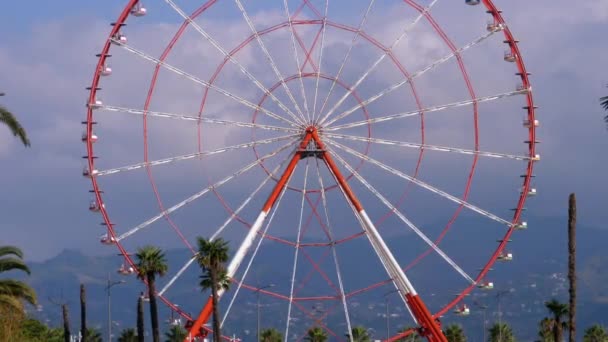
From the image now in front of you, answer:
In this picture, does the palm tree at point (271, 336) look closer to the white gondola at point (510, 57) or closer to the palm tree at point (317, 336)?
the palm tree at point (317, 336)

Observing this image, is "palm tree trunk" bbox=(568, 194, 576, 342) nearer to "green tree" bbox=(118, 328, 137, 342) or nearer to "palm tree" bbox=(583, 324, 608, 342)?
"green tree" bbox=(118, 328, 137, 342)

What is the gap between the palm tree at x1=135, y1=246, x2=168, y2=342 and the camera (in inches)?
3839

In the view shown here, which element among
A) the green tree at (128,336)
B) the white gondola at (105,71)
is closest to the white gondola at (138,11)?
the white gondola at (105,71)

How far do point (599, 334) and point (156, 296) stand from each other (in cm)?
7223

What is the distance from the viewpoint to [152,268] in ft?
324

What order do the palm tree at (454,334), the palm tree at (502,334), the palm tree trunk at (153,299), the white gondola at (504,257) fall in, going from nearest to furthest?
the palm tree trunk at (153,299) < the white gondola at (504,257) < the palm tree at (454,334) < the palm tree at (502,334)

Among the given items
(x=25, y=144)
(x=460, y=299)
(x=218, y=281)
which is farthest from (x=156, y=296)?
(x=25, y=144)

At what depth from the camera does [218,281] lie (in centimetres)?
9806

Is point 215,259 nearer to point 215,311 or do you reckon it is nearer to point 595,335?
point 215,311

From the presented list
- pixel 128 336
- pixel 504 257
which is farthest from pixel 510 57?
pixel 128 336

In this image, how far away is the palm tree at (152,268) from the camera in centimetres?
9750

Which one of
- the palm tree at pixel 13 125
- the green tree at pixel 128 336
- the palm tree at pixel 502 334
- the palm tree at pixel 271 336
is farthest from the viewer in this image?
the palm tree at pixel 502 334

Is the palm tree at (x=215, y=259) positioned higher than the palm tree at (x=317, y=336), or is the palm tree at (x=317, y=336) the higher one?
the palm tree at (x=317, y=336)

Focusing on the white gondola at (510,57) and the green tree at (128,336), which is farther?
the green tree at (128,336)
